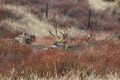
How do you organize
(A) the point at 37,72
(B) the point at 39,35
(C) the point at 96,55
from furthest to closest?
(B) the point at 39,35, (C) the point at 96,55, (A) the point at 37,72

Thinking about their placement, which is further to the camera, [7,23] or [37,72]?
[7,23]

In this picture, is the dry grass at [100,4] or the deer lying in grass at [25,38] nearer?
the deer lying in grass at [25,38]

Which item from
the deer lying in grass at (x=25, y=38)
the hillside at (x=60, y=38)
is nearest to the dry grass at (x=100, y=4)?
the hillside at (x=60, y=38)

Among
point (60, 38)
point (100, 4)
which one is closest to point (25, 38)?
point (60, 38)

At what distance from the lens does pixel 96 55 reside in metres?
10.6

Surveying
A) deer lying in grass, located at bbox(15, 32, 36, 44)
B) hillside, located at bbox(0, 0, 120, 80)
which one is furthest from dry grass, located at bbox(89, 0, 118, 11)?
deer lying in grass, located at bbox(15, 32, 36, 44)

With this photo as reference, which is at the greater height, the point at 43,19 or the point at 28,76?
the point at 28,76

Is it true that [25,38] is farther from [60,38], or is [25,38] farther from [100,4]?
[100,4]

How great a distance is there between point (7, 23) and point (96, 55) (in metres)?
16.4

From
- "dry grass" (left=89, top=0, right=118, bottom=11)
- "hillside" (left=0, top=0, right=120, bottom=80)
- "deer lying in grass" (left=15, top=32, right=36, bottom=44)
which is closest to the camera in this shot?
"hillside" (left=0, top=0, right=120, bottom=80)

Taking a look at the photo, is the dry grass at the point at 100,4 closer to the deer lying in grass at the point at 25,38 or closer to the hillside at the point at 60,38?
the hillside at the point at 60,38

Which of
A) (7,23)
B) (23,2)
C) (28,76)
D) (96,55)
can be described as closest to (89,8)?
(23,2)

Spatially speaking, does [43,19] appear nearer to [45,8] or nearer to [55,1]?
[45,8]

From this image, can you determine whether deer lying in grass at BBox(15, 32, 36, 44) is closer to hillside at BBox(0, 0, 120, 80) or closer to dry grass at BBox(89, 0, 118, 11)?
hillside at BBox(0, 0, 120, 80)
